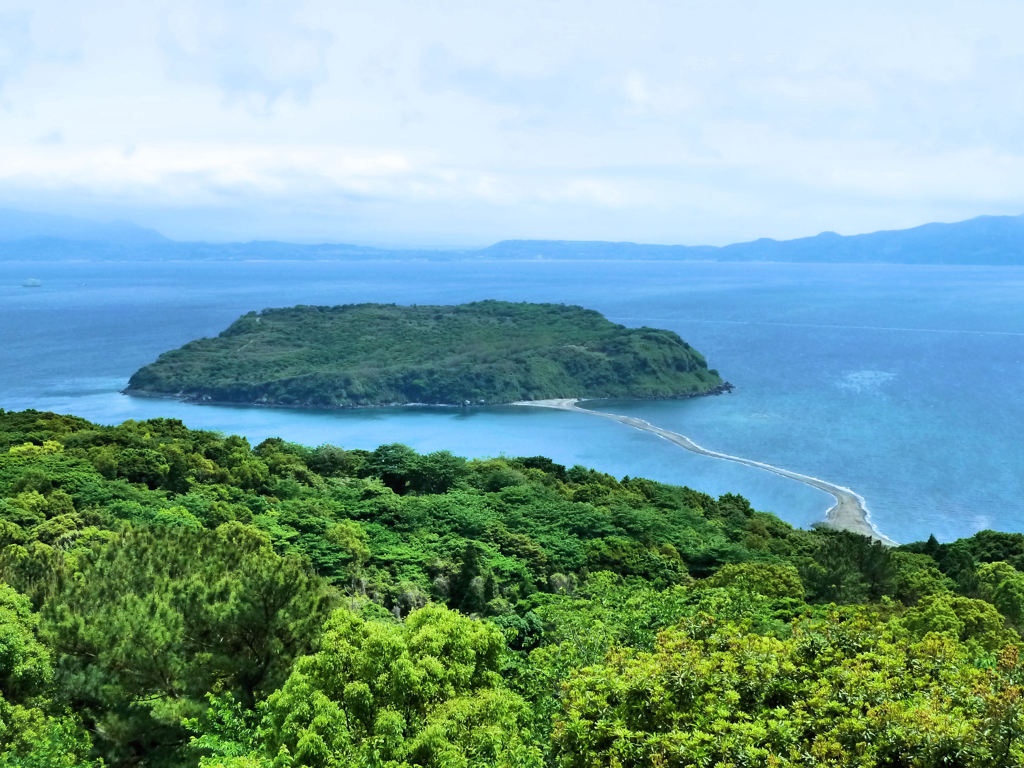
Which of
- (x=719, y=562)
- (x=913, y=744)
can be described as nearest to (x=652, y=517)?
(x=719, y=562)

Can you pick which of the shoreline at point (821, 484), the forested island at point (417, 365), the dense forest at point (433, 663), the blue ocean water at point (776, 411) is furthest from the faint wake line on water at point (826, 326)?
the dense forest at point (433, 663)

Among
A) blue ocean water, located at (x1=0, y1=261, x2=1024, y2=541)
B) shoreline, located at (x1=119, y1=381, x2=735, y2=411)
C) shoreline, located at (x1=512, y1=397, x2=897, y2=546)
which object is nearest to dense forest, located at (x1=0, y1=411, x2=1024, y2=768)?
shoreline, located at (x1=512, y1=397, x2=897, y2=546)

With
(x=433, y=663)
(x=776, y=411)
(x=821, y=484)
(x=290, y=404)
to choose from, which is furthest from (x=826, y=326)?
(x=433, y=663)

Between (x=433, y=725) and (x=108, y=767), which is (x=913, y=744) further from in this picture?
(x=108, y=767)

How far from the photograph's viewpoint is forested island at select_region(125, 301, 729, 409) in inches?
3177

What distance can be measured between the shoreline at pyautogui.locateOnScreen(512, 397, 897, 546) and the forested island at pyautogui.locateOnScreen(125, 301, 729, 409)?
7103mm

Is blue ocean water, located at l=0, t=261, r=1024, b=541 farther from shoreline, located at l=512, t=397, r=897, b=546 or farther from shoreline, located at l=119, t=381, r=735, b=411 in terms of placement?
shoreline, located at l=119, t=381, r=735, b=411

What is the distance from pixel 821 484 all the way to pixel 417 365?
45.5 m

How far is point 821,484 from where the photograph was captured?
52531 millimetres

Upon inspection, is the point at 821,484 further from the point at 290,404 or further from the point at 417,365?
the point at 290,404

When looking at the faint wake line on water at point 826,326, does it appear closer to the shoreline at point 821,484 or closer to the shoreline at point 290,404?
the shoreline at point 290,404

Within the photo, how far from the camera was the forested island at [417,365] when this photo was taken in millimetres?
80688

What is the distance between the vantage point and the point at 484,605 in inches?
661

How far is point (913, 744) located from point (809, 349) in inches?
4064
